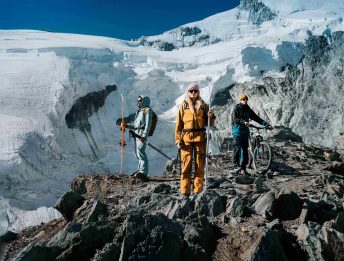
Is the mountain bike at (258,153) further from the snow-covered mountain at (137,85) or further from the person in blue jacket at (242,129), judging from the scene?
the snow-covered mountain at (137,85)

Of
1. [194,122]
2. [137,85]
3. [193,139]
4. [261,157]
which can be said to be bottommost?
[261,157]

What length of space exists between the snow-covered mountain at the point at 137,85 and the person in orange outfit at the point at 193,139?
535 inches

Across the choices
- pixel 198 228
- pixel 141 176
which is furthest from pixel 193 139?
pixel 141 176

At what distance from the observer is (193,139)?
6.55m

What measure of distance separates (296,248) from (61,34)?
121ft

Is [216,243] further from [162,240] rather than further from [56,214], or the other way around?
[56,214]

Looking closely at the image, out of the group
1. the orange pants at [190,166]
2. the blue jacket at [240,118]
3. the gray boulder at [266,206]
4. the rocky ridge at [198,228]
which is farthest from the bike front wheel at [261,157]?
the gray boulder at [266,206]

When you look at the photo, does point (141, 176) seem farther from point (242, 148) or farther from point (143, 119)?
point (242, 148)

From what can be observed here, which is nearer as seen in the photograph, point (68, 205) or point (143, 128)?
point (68, 205)

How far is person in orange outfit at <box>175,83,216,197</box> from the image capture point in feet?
21.4

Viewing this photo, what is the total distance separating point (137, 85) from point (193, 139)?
25119 mm

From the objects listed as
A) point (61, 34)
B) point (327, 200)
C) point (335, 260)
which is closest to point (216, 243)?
point (335, 260)

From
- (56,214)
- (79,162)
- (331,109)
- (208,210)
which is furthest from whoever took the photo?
(331,109)

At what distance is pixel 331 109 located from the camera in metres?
31.8
